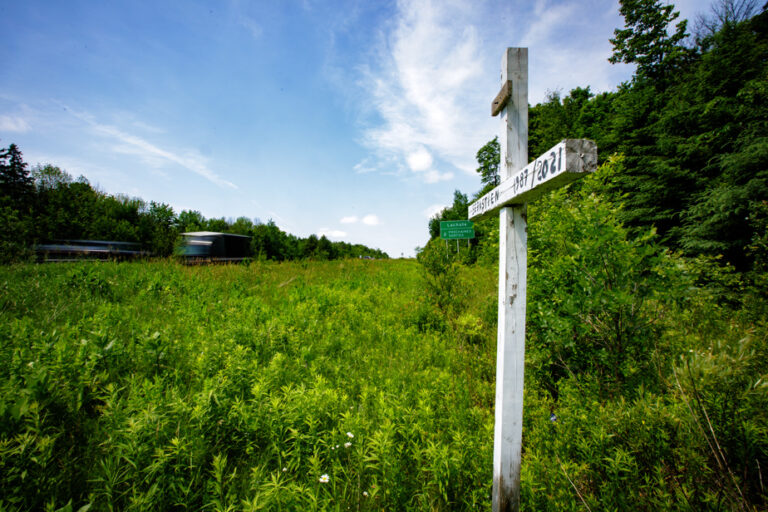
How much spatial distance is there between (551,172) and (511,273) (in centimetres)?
61

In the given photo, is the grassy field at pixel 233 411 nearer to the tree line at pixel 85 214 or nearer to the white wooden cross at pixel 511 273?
the white wooden cross at pixel 511 273

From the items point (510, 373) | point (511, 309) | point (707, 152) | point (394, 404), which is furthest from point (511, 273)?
point (707, 152)

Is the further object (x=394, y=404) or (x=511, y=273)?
(x=394, y=404)

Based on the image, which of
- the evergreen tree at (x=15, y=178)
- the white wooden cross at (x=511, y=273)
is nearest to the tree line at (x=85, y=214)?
the evergreen tree at (x=15, y=178)

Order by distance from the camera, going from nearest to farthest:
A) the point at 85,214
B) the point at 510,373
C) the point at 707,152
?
the point at 510,373 → the point at 707,152 → the point at 85,214

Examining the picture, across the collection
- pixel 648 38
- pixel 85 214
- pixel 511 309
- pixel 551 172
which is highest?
pixel 648 38

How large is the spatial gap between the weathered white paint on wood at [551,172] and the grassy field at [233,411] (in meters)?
1.73

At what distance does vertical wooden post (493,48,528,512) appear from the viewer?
157 centimetres

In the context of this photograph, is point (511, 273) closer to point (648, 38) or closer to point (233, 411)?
point (233, 411)

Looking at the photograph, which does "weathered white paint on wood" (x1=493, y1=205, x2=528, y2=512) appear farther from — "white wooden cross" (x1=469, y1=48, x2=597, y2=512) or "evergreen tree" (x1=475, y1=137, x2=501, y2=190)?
"evergreen tree" (x1=475, y1=137, x2=501, y2=190)

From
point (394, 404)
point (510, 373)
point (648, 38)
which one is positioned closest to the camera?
point (510, 373)

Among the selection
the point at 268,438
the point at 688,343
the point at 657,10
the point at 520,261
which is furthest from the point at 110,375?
the point at 657,10

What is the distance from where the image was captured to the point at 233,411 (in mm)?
2123

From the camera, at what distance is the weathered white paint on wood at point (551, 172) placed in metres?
1.17
